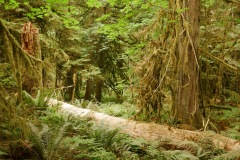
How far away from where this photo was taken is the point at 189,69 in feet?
25.1

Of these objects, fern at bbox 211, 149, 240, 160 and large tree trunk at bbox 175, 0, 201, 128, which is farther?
large tree trunk at bbox 175, 0, 201, 128

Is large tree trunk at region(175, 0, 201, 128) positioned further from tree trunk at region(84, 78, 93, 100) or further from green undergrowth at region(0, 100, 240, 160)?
tree trunk at region(84, 78, 93, 100)

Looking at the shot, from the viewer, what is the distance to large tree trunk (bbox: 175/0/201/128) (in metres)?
7.53

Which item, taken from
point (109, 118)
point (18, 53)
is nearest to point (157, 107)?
point (109, 118)

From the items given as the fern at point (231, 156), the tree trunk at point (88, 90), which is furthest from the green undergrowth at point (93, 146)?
the tree trunk at point (88, 90)

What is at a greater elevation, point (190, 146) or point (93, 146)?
point (93, 146)

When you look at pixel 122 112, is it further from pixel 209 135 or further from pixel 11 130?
pixel 11 130

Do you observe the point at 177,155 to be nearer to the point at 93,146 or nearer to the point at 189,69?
the point at 93,146

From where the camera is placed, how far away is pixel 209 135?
6.36 meters

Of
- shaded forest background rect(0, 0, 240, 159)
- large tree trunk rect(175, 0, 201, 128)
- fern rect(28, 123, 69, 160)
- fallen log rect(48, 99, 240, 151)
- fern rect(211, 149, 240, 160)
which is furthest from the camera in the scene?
large tree trunk rect(175, 0, 201, 128)

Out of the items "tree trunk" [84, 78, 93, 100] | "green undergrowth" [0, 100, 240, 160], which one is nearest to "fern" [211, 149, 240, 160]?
"green undergrowth" [0, 100, 240, 160]

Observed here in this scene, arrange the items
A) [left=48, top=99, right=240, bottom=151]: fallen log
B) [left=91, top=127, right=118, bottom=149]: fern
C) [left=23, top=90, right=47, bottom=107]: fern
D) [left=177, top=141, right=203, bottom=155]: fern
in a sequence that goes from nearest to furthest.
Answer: [left=91, top=127, right=118, bottom=149]: fern < [left=177, top=141, right=203, bottom=155]: fern < [left=48, top=99, right=240, bottom=151]: fallen log < [left=23, top=90, right=47, bottom=107]: fern

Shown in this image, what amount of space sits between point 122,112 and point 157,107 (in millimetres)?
2838

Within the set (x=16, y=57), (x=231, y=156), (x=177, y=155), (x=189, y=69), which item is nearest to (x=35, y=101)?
(x=16, y=57)
